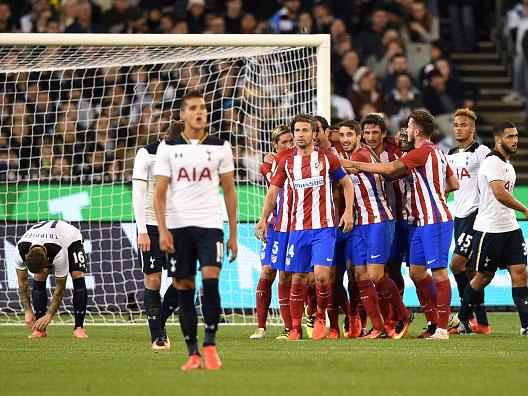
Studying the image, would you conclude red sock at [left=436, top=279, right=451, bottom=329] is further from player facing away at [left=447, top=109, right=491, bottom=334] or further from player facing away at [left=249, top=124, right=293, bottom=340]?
player facing away at [left=249, top=124, right=293, bottom=340]

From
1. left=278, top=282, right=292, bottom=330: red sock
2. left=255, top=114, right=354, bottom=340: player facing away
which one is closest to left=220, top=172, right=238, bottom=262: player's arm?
left=255, top=114, right=354, bottom=340: player facing away

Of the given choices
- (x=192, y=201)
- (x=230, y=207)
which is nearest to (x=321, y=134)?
(x=230, y=207)

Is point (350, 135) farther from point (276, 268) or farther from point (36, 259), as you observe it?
point (36, 259)

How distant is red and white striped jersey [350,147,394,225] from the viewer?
39.1 ft

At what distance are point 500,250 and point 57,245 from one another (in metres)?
4.59

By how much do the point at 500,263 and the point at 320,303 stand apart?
2090mm

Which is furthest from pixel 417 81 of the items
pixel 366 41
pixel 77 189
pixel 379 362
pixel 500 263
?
pixel 379 362

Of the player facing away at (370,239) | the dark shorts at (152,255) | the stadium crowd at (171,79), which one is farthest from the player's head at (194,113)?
the stadium crowd at (171,79)

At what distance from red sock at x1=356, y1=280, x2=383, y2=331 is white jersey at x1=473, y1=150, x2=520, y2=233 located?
1.47 metres

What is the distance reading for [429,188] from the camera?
11734 millimetres

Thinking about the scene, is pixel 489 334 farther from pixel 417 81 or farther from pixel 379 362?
pixel 417 81

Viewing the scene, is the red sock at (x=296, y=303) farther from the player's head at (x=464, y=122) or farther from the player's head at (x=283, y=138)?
the player's head at (x=464, y=122)

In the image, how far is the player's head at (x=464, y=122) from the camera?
12648 mm

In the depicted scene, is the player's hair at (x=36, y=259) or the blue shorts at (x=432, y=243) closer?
the blue shorts at (x=432, y=243)
